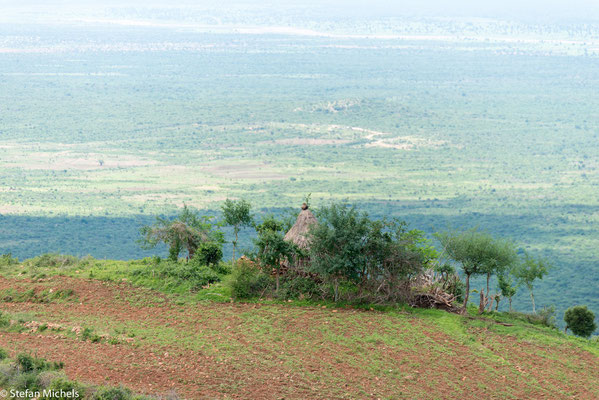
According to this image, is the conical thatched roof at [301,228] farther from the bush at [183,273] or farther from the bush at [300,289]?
the bush at [183,273]

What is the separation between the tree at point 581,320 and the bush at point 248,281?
1153 centimetres

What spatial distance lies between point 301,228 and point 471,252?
6078 millimetres

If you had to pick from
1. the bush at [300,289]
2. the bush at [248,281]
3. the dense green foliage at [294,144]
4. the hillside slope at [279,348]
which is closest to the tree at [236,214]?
the bush at [248,281]

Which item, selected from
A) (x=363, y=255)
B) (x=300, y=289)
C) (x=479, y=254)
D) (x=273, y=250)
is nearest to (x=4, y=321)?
(x=273, y=250)

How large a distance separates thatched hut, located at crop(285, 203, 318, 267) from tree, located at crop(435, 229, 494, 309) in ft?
16.6

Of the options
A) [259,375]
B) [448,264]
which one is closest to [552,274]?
[448,264]

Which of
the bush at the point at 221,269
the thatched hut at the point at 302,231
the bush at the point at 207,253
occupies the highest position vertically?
the thatched hut at the point at 302,231

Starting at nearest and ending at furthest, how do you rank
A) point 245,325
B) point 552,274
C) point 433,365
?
point 433,365
point 245,325
point 552,274

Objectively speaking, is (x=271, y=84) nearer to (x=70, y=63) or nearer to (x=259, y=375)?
(x=70, y=63)

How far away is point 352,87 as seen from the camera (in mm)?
162500

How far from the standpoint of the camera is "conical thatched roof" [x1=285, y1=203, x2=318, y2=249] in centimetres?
2636

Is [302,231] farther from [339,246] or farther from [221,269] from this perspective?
[221,269]

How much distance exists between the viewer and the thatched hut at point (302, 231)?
2602 cm

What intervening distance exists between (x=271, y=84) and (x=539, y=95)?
57.1 metres
